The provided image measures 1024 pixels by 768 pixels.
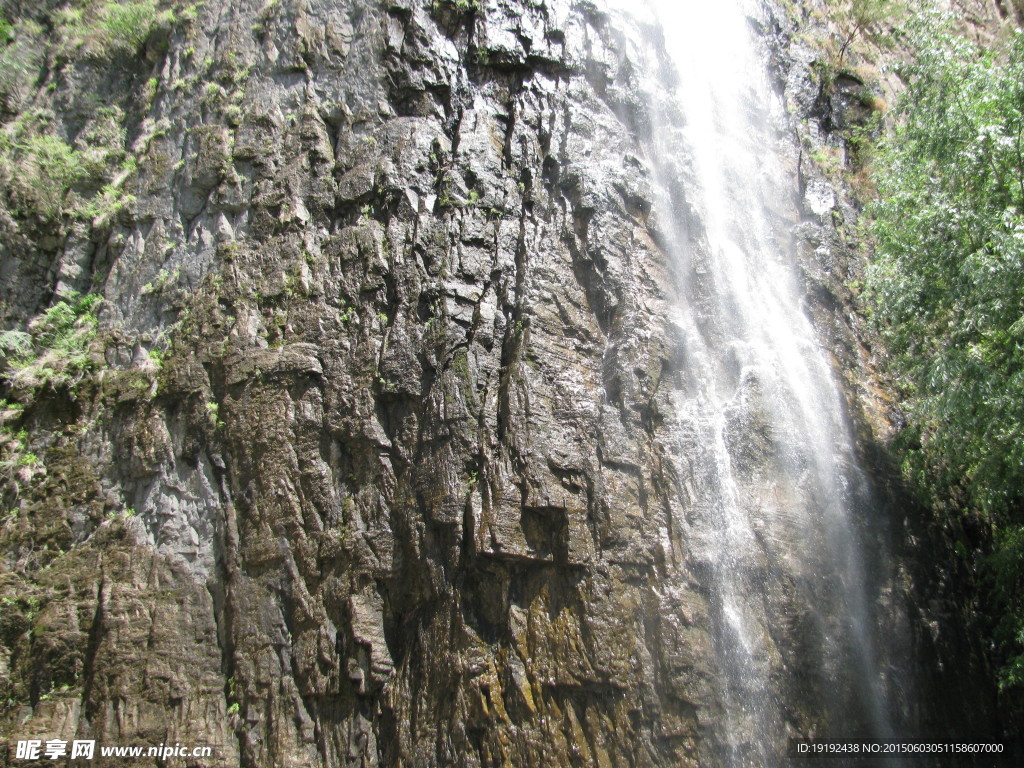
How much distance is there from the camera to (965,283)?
7262 mm

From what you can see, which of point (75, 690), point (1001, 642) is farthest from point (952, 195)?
point (75, 690)

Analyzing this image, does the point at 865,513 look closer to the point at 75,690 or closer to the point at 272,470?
the point at 272,470

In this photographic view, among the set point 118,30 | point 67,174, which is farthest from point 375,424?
point 118,30

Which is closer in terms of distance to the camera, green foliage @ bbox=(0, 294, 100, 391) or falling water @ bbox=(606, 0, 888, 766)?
falling water @ bbox=(606, 0, 888, 766)

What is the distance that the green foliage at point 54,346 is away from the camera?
378 inches

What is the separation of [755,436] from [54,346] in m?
10.8

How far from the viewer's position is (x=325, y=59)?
10.9m

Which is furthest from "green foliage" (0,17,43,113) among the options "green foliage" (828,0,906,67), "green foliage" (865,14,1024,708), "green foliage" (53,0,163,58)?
"green foliage" (828,0,906,67)

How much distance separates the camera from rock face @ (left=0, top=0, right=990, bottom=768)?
7.45 metres

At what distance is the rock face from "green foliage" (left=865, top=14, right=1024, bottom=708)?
3.42 ft

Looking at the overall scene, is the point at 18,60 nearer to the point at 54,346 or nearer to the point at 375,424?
the point at 54,346

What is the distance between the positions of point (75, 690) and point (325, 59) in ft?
33.5

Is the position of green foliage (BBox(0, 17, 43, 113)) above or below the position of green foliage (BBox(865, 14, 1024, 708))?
above

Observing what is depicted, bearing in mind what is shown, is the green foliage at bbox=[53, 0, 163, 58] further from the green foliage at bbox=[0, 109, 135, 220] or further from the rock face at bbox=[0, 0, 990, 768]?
the green foliage at bbox=[0, 109, 135, 220]
